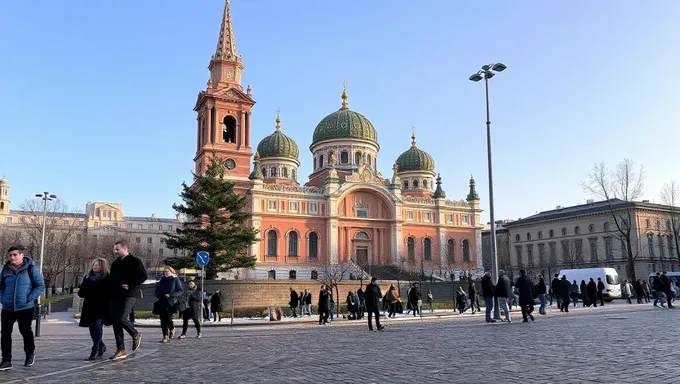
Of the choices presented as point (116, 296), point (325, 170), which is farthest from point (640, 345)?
point (325, 170)

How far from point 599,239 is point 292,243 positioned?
41.3 meters

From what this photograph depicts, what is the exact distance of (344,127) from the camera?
69.4 metres

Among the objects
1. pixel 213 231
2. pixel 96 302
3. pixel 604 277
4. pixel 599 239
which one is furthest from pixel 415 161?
pixel 96 302

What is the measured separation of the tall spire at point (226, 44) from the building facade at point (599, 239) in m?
46.3

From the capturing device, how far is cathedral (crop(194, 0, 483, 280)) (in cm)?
5969

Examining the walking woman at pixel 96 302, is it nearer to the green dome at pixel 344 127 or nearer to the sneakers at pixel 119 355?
the sneakers at pixel 119 355

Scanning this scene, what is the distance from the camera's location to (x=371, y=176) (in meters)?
64.8

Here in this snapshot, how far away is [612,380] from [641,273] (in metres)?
74.9

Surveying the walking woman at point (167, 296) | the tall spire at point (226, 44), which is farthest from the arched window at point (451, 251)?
the walking woman at point (167, 296)

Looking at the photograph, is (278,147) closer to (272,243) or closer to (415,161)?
(272,243)

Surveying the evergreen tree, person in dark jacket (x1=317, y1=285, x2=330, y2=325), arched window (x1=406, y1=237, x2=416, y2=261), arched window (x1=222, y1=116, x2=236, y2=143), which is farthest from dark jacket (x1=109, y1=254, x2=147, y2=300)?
arched window (x1=406, y1=237, x2=416, y2=261)

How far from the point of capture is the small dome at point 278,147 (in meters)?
69.5

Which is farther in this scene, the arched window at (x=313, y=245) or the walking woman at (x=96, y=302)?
the arched window at (x=313, y=245)

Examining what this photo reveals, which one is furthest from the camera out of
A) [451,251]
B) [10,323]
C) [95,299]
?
[451,251]
